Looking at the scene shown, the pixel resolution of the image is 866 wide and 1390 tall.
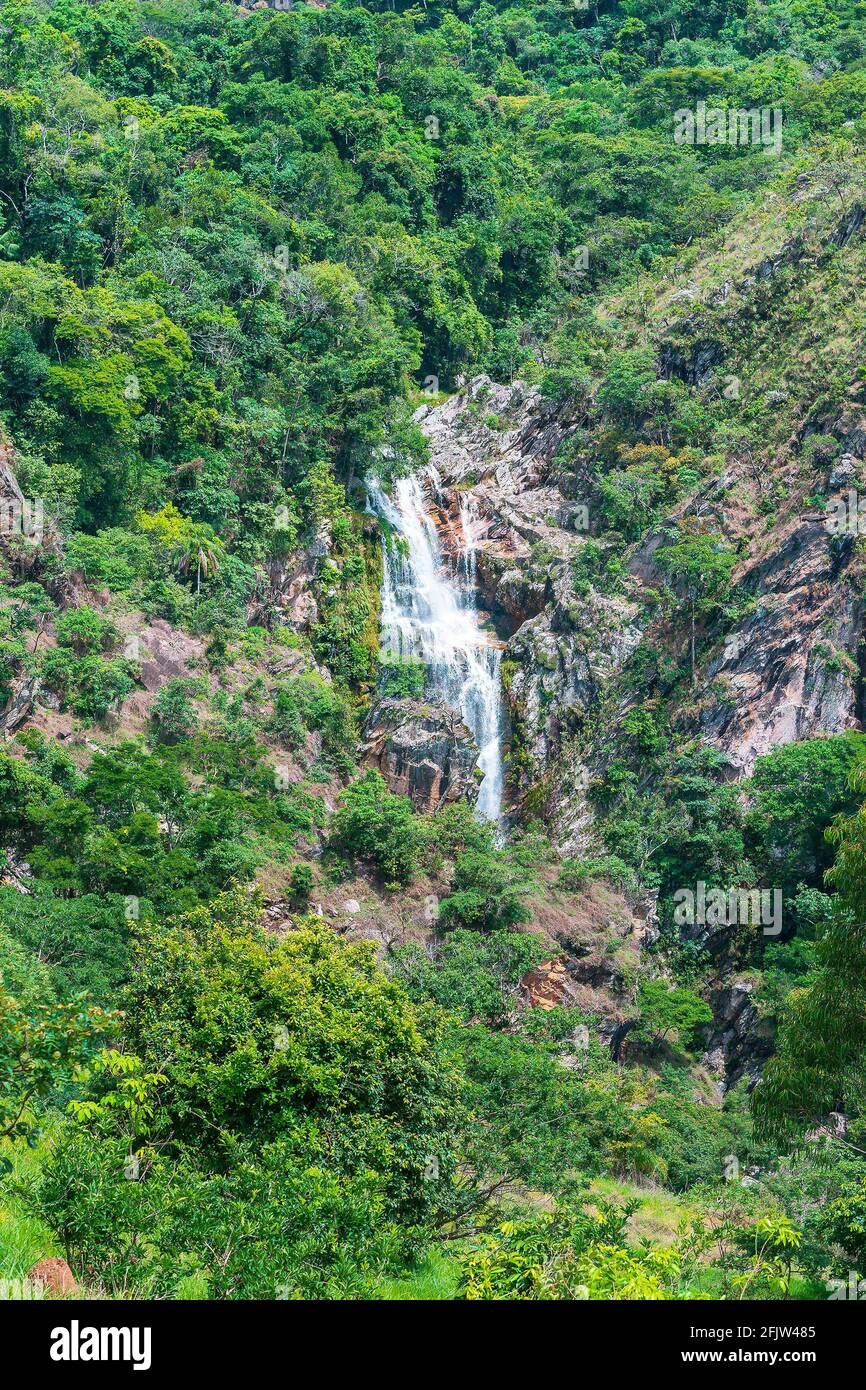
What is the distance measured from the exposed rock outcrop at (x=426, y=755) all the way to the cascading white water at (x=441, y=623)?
2148 mm

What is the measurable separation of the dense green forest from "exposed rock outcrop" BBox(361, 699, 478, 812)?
0.56 metres

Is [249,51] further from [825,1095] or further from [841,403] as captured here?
[825,1095]

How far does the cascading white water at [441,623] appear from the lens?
141ft

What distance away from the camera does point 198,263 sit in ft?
146

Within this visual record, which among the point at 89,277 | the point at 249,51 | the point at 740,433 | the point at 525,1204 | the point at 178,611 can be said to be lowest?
the point at 525,1204

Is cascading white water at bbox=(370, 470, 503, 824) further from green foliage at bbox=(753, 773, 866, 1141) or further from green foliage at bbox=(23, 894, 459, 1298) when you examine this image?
green foliage at bbox=(753, 773, 866, 1141)

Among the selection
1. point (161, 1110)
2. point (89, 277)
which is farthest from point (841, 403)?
point (161, 1110)

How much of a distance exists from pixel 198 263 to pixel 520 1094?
30.8 meters

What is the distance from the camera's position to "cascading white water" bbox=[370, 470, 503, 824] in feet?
141

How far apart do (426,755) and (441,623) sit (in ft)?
24.0

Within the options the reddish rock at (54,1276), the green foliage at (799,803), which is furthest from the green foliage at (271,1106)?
the green foliage at (799,803)

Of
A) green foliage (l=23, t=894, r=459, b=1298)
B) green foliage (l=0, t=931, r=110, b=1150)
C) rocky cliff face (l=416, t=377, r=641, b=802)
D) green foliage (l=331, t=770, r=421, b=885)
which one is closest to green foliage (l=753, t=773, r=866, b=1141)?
green foliage (l=23, t=894, r=459, b=1298)

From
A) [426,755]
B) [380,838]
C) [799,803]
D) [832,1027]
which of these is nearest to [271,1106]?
[832,1027]
